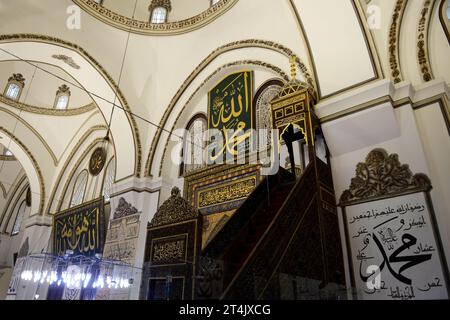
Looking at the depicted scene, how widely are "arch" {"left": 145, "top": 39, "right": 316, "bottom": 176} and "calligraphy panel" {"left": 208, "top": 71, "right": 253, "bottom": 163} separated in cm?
39

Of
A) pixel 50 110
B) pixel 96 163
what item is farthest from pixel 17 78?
pixel 96 163

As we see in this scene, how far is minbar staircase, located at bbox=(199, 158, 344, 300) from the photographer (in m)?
1.73

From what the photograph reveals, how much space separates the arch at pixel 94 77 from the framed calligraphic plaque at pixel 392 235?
3561mm

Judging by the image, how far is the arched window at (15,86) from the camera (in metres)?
7.14

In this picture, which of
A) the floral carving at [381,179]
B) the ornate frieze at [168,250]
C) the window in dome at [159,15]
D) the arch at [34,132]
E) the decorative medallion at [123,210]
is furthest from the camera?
the arch at [34,132]

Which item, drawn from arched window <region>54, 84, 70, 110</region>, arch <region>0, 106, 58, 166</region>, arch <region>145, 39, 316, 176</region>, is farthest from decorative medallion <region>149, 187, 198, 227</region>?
arch <region>0, 106, 58, 166</region>

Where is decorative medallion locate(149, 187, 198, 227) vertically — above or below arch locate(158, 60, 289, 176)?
below

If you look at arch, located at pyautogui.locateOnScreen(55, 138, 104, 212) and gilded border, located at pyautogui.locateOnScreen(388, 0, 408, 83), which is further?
arch, located at pyautogui.locateOnScreen(55, 138, 104, 212)

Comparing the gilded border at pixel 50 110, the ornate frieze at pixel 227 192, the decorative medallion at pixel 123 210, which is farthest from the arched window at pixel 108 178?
the ornate frieze at pixel 227 192

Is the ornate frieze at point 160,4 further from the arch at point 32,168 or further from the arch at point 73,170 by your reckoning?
the arch at point 32,168

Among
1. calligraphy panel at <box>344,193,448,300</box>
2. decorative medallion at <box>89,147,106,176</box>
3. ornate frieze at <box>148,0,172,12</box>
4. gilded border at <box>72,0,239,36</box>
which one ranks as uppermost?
ornate frieze at <box>148,0,172,12</box>

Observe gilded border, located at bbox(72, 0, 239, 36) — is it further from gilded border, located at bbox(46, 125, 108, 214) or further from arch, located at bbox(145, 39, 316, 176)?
gilded border, located at bbox(46, 125, 108, 214)

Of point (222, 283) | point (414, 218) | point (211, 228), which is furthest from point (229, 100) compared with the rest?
point (222, 283)

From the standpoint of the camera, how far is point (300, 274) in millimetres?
2045
